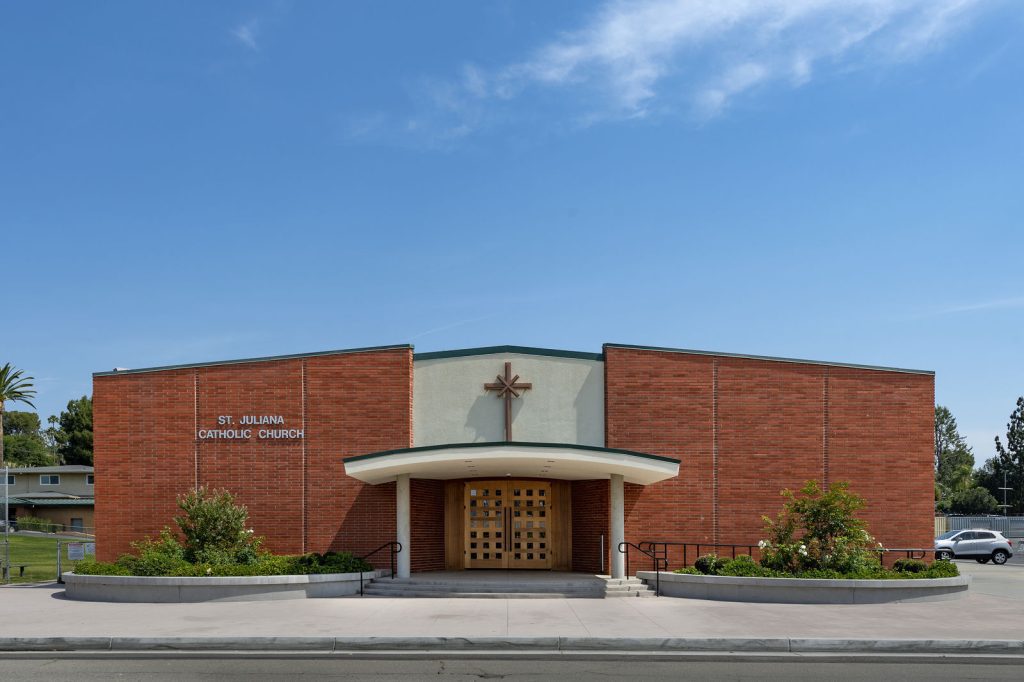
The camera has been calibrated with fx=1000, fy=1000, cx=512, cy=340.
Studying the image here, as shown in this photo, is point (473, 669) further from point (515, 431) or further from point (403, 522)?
point (515, 431)

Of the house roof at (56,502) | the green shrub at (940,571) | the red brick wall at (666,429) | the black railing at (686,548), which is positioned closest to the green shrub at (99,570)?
the red brick wall at (666,429)

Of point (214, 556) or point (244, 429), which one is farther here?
point (244, 429)

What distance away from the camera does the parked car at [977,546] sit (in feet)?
140

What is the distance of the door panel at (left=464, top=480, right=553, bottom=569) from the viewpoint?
28.7 meters

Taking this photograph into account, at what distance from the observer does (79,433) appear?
302 feet

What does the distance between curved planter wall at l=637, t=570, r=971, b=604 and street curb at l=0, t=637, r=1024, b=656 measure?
5966mm

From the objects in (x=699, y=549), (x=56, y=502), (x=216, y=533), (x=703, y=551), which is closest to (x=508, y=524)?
(x=699, y=549)

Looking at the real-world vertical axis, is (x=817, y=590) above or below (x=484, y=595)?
above

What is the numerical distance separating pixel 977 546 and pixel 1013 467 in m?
58.7

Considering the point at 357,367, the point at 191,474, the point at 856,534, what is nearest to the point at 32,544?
the point at 191,474

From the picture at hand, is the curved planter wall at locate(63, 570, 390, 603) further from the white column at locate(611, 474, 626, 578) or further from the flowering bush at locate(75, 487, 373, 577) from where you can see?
the white column at locate(611, 474, 626, 578)

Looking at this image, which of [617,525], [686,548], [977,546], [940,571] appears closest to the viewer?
[940,571]

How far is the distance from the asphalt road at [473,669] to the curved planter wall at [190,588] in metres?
7.42

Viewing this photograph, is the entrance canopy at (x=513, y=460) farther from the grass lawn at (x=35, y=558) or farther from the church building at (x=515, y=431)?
the grass lawn at (x=35, y=558)
